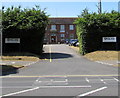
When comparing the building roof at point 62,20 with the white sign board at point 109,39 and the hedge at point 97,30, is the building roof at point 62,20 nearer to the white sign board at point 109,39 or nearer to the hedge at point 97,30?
the hedge at point 97,30

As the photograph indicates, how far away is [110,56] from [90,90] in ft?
53.8

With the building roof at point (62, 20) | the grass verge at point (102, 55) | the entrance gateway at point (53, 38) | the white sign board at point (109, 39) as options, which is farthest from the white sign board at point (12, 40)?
the building roof at point (62, 20)

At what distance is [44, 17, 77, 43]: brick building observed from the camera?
74.8m

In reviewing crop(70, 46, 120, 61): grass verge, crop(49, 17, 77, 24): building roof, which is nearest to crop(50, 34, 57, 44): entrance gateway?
crop(49, 17, 77, 24): building roof

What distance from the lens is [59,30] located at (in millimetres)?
75812

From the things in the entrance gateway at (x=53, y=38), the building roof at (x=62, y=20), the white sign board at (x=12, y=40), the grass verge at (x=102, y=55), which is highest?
the building roof at (x=62, y=20)

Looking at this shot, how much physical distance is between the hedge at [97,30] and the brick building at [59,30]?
151ft

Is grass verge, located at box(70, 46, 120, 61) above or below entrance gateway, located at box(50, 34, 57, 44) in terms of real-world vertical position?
below

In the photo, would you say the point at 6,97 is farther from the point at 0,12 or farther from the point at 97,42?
the point at 97,42

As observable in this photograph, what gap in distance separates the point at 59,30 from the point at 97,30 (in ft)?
160

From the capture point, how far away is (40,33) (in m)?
26.9

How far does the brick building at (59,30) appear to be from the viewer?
74.8 meters

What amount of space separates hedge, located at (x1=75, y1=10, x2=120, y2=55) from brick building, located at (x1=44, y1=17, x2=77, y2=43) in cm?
4589

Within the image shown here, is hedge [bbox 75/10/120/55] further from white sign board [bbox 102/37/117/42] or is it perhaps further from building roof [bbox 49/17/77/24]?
building roof [bbox 49/17/77/24]
